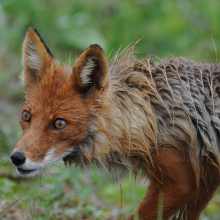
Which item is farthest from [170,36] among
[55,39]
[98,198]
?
[98,198]

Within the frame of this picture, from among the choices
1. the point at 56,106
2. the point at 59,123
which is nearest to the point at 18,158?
the point at 59,123

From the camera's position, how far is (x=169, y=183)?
440cm

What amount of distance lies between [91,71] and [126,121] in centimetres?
72

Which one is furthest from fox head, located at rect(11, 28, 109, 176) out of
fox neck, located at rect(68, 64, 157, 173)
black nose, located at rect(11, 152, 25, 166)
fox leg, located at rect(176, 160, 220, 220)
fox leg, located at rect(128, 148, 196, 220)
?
fox leg, located at rect(176, 160, 220, 220)

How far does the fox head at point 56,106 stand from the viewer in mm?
4145

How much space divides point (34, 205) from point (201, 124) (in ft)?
9.36

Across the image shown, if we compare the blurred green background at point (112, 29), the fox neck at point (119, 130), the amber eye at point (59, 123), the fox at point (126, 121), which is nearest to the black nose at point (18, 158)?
the fox at point (126, 121)

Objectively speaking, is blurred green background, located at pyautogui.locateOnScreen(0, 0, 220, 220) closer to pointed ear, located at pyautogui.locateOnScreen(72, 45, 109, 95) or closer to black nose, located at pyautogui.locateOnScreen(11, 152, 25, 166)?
pointed ear, located at pyautogui.locateOnScreen(72, 45, 109, 95)

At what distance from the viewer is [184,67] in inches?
191

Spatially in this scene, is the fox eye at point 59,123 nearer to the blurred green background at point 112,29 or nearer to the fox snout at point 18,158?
the fox snout at point 18,158

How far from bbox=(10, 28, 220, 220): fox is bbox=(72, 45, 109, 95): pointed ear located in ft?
0.04

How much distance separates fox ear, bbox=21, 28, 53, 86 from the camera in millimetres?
4543

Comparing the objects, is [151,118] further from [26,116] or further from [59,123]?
[26,116]

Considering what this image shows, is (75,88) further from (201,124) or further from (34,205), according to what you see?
(34,205)
